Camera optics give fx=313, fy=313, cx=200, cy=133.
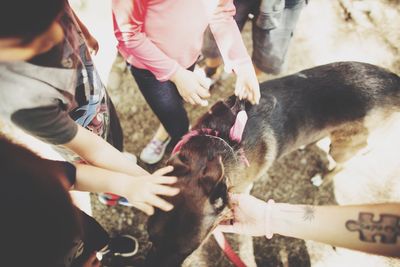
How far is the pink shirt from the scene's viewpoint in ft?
5.93

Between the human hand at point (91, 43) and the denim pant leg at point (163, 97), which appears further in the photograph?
the denim pant leg at point (163, 97)

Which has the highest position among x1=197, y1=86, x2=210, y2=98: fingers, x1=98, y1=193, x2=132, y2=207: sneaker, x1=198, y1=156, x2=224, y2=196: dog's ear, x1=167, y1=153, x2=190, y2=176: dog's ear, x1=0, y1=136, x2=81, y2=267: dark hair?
x1=0, y1=136, x2=81, y2=267: dark hair

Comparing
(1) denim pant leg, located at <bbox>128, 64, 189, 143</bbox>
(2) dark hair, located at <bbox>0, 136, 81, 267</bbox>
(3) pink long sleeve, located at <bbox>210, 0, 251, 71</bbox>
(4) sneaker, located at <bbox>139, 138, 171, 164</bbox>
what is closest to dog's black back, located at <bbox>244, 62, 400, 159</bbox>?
(3) pink long sleeve, located at <bbox>210, 0, 251, 71</bbox>

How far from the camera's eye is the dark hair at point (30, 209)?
90cm

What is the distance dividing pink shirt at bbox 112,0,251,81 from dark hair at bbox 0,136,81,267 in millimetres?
1088

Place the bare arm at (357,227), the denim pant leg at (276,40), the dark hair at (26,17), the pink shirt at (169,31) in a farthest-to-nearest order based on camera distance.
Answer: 1. the denim pant leg at (276,40)
2. the pink shirt at (169,31)
3. the bare arm at (357,227)
4. the dark hair at (26,17)

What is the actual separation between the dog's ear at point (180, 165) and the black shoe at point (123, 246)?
4.12 feet

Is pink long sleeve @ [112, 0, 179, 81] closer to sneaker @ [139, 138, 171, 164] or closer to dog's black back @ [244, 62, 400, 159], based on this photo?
dog's black back @ [244, 62, 400, 159]

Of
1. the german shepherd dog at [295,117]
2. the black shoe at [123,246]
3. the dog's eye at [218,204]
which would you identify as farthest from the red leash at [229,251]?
the black shoe at [123,246]

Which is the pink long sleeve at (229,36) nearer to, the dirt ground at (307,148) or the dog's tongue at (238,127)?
the dog's tongue at (238,127)

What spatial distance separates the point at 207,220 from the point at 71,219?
0.82 m

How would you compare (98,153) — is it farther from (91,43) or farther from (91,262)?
(91,43)

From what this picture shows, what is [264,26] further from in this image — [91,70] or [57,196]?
[57,196]

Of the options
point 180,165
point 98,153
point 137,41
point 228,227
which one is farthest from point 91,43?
point 228,227
